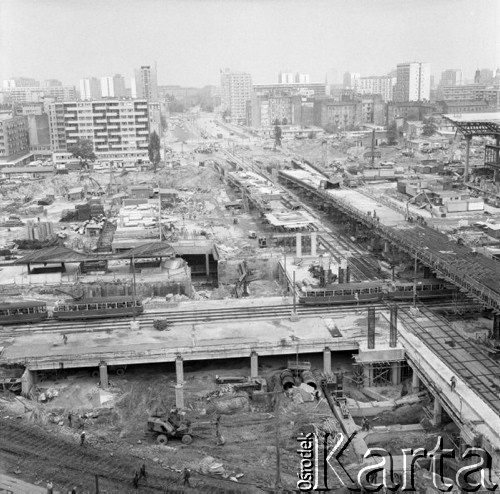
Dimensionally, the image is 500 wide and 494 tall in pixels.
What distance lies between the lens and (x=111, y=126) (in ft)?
142

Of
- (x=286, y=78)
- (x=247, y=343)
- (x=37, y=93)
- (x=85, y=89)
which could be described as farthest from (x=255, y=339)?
(x=286, y=78)

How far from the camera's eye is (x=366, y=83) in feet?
286

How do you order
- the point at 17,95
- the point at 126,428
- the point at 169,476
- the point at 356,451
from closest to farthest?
the point at 169,476 → the point at 356,451 → the point at 126,428 → the point at 17,95

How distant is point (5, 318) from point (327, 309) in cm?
670

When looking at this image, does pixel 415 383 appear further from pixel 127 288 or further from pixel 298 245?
pixel 298 245

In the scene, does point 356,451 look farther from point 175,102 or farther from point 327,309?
point 175,102

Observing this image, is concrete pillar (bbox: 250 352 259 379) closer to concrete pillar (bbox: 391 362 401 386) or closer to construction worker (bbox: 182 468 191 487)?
concrete pillar (bbox: 391 362 401 386)

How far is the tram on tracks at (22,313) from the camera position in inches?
578

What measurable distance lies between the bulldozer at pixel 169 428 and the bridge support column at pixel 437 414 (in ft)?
12.1

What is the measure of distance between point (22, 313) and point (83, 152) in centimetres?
2727

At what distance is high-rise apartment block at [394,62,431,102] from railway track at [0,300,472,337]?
60.5m

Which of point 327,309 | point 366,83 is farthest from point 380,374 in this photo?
point 366,83

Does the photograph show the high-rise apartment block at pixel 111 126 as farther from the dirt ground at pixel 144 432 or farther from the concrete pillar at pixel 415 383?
the concrete pillar at pixel 415 383

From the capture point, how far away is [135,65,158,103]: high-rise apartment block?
2938 inches
